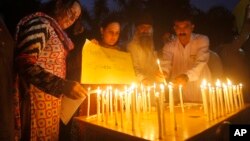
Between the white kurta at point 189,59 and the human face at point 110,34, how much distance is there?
142 cm

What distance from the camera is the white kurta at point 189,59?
6.18 metres

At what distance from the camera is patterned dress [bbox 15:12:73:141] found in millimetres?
3344

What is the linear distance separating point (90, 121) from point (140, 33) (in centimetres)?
308

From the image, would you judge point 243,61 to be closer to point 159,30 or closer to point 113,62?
point 113,62

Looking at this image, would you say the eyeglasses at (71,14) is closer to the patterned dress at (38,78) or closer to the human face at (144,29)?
the patterned dress at (38,78)

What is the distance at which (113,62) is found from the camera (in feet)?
15.7

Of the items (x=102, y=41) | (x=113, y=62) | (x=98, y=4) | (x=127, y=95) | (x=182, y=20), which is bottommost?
(x=127, y=95)

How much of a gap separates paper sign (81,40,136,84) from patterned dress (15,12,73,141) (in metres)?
0.64

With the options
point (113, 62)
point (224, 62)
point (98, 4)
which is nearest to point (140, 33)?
point (113, 62)

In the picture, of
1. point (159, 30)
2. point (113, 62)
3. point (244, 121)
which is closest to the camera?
point (244, 121)

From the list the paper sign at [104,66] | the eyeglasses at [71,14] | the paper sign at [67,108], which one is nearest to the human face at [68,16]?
the eyeglasses at [71,14]

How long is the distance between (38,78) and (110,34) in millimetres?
2248

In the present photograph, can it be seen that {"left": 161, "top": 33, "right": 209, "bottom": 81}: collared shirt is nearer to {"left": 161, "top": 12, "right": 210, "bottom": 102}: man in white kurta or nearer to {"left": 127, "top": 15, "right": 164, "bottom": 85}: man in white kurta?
{"left": 161, "top": 12, "right": 210, "bottom": 102}: man in white kurta

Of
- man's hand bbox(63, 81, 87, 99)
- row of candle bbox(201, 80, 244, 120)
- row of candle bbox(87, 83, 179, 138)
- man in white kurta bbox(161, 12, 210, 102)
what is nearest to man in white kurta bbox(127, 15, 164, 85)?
man in white kurta bbox(161, 12, 210, 102)
